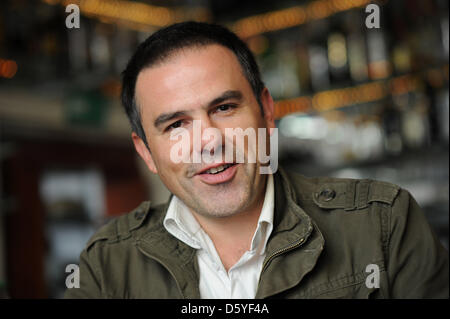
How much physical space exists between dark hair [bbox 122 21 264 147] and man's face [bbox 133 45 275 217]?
0.02 m

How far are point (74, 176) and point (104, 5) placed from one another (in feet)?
4.46

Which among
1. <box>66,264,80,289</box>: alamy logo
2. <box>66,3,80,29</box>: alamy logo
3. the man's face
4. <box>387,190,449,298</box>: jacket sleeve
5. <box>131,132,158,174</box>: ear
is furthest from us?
<box>66,3,80,29</box>: alamy logo

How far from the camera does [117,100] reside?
Result: 13.2 ft

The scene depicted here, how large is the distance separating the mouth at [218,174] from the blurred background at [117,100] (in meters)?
1.59

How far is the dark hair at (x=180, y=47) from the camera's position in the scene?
1305 mm

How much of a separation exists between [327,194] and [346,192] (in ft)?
0.16

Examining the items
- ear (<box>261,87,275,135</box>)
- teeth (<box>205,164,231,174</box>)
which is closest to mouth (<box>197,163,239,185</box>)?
teeth (<box>205,164,231,174</box>)

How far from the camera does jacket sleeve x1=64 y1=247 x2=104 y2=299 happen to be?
1298 mm

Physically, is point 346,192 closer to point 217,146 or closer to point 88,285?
point 217,146

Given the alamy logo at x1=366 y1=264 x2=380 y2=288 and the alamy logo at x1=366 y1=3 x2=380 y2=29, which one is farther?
the alamy logo at x1=366 y1=3 x2=380 y2=29

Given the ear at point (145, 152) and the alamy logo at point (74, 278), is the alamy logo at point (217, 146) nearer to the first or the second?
the ear at point (145, 152)

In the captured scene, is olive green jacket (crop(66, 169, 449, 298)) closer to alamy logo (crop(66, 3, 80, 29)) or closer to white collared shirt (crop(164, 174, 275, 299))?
white collared shirt (crop(164, 174, 275, 299))

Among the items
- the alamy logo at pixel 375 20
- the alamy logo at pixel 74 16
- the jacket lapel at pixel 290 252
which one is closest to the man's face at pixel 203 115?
the jacket lapel at pixel 290 252
